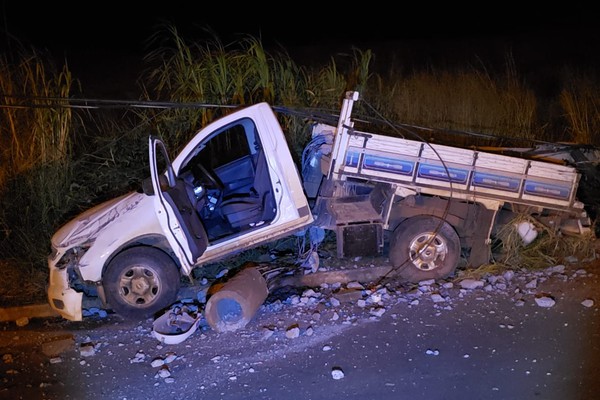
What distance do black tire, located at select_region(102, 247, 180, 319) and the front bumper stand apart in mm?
310

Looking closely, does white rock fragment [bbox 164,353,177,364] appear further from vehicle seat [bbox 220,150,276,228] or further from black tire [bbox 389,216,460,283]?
black tire [bbox 389,216,460,283]

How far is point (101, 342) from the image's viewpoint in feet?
19.6

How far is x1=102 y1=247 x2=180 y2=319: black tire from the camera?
6277 millimetres

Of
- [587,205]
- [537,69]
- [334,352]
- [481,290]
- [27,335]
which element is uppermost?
[537,69]

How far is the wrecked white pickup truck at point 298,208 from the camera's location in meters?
6.26

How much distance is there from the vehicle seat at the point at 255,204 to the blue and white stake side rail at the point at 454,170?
0.87 metres

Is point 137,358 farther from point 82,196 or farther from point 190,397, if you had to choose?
point 82,196

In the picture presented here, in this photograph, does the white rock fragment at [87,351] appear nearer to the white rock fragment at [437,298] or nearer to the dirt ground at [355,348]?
the dirt ground at [355,348]

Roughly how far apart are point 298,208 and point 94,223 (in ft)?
7.23

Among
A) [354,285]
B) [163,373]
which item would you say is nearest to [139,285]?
[163,373]

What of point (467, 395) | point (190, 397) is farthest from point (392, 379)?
point (190, 397)

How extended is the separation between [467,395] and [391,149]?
9.60 feet

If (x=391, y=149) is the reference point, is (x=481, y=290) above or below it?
below

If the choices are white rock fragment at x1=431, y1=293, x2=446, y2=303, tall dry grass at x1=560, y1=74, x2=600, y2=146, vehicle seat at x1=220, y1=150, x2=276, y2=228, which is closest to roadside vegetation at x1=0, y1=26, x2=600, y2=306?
tall dry grass at x1=560, y1=74, x2=600, y2=146
